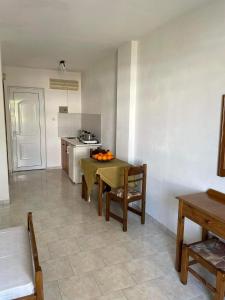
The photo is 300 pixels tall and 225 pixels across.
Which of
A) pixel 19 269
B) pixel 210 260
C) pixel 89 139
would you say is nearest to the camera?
pixel 19 269

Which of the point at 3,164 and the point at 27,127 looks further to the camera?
the point at 27,127

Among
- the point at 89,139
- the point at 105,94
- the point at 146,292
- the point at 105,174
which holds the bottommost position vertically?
the point at 146,292

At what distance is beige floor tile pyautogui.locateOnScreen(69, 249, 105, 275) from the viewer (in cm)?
215

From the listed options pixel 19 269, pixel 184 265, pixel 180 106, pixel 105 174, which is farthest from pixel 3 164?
pixel 184 265

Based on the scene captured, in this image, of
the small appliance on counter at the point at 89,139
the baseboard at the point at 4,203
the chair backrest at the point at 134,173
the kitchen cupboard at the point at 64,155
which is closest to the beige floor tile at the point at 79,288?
the chair backrest at the point at 134,173

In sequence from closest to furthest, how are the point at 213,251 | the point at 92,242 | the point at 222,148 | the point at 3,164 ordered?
the point at 213,251 → the point at 222,148 → the point at 92,242 → the point at 3,164

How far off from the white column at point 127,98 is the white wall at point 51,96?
246 centimetres

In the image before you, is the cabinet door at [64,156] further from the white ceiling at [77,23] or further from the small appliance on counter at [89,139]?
the white ceiling at [77,23]

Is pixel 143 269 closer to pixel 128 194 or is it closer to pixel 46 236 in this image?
pixel 128 194

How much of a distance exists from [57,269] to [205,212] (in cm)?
141

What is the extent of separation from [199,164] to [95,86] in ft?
10.6

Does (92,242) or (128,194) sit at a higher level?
(128,194)

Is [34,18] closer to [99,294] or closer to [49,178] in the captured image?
[99,294]

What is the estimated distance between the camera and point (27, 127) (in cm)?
550
